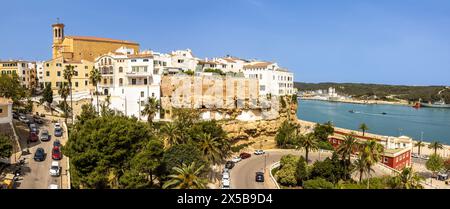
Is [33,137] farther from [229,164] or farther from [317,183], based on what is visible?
[317,183]

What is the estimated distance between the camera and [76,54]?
2527 inches

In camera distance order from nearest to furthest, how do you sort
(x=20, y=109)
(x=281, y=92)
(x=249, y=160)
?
(x=249, y=160)
(x=20, y=109)
(x=281, y=92)

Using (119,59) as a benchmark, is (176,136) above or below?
below

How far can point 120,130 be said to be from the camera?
26.2 metres

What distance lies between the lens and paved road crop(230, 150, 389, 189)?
3069cm

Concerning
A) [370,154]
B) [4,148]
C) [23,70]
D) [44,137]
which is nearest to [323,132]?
[370,154]

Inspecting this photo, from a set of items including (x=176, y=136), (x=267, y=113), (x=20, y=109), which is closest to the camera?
(x=176, y=136)

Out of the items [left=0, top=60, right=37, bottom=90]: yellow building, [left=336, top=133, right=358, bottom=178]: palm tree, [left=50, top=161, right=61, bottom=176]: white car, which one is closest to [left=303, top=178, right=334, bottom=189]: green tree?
[left=336, top=133, right=358, bottom=178]: palm tree

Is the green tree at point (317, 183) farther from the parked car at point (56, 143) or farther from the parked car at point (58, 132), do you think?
the parked car at point (58, 132)

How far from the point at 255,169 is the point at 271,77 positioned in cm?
2706

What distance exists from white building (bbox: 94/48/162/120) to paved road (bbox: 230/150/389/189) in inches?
643
